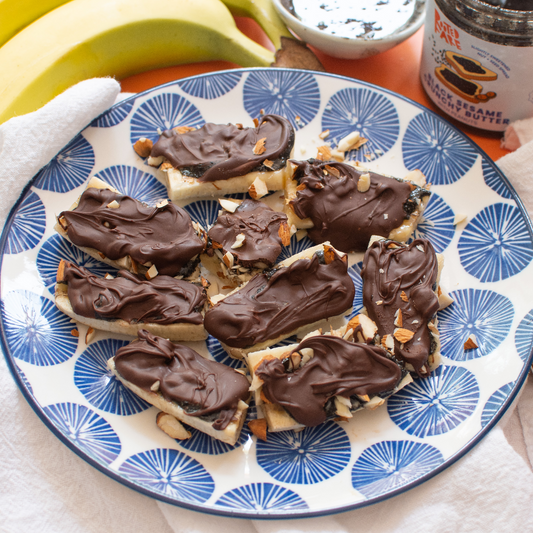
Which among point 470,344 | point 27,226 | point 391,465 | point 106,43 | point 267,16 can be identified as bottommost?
point 391,465

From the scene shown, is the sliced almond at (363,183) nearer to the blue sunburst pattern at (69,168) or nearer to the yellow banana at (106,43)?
the yellow banana at (106,43)

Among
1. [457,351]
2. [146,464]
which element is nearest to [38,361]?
[146,464]

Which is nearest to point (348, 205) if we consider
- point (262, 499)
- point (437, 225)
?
point (437, 225)

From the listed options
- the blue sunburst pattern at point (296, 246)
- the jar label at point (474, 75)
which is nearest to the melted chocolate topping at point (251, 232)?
the blue sunburst pattern at point (296, 246)

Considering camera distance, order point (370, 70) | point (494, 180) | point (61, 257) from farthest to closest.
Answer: point (370, 70)
point (494, 180)
point (61, 257)

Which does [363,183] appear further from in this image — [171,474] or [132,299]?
[171,474]

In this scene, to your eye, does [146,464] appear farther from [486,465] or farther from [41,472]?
[486,465]
